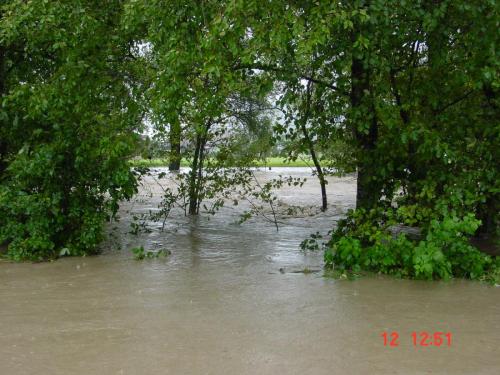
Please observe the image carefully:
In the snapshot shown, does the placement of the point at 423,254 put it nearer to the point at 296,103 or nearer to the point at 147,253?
the point at 296,103

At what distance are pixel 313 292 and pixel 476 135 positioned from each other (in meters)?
2.84

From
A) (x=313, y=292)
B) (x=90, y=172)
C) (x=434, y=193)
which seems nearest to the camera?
(x=313, y=292)

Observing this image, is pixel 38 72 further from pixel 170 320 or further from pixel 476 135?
pixel 476 135

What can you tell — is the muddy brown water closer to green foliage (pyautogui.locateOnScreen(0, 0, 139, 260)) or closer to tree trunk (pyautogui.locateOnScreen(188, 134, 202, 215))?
green foliage (pyautogui.locateOnScreen(0, 0, 139, 260))

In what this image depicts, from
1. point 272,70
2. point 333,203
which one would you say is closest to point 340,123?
point 272,70

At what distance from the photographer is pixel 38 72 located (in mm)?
9578

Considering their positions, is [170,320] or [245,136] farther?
[245,136]

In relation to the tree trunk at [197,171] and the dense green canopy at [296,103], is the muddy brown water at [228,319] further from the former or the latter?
the tree trunk at [197,171]
